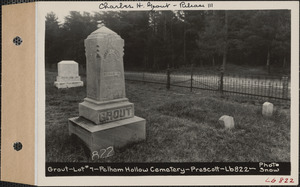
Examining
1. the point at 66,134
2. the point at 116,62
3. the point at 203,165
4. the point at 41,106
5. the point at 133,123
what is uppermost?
the point at 116,62

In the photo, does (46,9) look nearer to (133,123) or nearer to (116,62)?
(116,62)

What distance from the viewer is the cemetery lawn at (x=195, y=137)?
3494 millimetres

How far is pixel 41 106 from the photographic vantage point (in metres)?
3.66

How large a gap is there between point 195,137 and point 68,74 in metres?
6.37

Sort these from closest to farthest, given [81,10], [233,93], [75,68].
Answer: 1. [81,10]
2. [233,93]
3. [75,68]

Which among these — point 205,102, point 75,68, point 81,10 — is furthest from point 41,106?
point 75,68

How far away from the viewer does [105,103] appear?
344 cm

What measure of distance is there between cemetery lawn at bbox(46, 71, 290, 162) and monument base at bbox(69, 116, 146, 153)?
0.14 metres

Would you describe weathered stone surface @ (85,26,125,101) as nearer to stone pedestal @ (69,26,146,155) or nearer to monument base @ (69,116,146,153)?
stone pedestal @ (69,26,146,155)

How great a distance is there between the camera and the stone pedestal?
328cm

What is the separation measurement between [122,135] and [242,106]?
3514 millimetres
